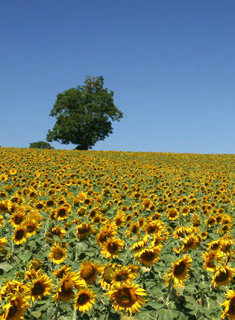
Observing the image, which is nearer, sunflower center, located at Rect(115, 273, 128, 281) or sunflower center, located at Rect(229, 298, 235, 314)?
sunflower center, located at Rect(229, 298, 235, 314)

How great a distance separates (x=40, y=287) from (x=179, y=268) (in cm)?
159

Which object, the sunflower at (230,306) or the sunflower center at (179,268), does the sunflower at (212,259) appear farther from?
the sunflower at (230,306)

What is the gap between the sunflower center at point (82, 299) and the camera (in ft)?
10.8

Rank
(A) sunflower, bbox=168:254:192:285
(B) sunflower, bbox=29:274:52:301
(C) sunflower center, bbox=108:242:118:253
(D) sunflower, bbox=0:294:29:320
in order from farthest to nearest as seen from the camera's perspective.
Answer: (C) sunflower center, bbox=108:242:118:253, (A) sunflower, bbox=168:254:192:285, (B) sunflower, bbox=29:274:52:301, (D) sunflower, bbox=0:294:29:320

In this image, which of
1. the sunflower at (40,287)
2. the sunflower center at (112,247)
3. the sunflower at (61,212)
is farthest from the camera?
the sunflower at (61,212)

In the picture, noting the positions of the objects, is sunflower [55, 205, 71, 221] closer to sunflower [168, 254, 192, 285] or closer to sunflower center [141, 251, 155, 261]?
sunflower center [141, 251, 155, 261]

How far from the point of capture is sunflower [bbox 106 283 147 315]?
10.0 feet

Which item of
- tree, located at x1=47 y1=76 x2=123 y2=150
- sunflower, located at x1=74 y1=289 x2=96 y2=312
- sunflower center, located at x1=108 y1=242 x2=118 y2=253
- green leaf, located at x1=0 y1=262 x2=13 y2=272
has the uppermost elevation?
tree, located at x1=47 y1=76 x2=123 y2=150

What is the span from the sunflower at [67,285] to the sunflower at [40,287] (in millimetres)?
228

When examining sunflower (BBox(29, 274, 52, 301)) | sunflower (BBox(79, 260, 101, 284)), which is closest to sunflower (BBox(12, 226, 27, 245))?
sunflower (BBox(29, 274, 52, 301))

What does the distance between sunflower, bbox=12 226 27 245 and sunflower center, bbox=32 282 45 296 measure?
178 centimetres

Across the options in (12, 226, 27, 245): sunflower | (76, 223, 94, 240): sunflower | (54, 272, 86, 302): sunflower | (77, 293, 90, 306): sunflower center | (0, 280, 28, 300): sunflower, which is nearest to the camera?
(0, 280, 28, 300): sunflower

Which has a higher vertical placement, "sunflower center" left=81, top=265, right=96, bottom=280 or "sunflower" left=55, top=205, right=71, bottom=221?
"sunflower" left=55, top=205, right=71, bottom=221

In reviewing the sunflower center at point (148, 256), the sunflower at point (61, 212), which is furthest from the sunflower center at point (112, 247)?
the sunflower at point (61, 212)
